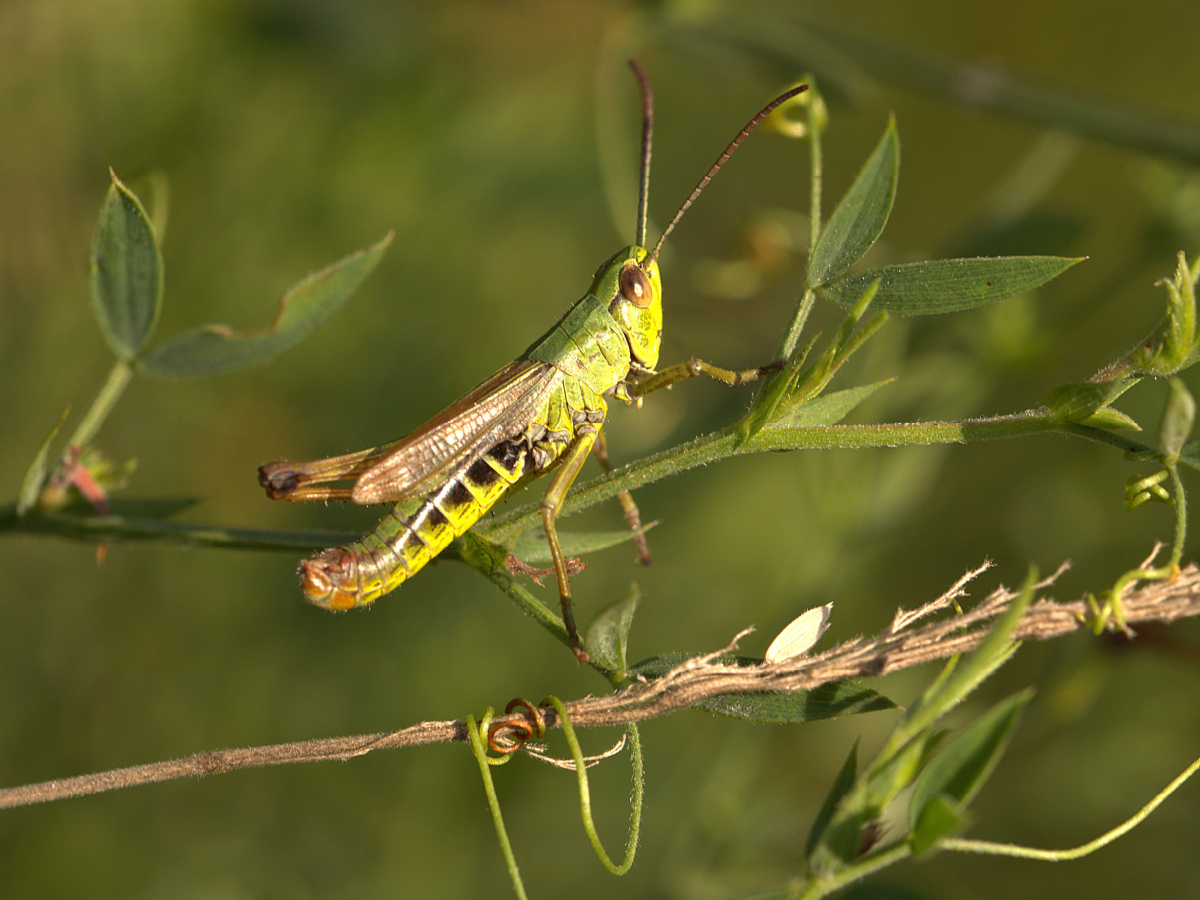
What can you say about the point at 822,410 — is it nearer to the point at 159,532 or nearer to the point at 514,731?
the point at 514,731

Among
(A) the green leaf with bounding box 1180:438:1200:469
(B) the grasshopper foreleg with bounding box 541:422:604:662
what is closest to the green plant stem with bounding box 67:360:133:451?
(B) the grasshopper foreleg with bounding box 541:422:604:662

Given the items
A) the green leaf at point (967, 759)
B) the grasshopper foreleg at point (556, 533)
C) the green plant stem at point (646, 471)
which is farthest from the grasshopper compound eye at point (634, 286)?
the green leaf at point (967, 759)

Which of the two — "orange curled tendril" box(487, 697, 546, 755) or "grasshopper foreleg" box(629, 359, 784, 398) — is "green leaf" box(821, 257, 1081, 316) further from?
"orange curled tendril" box(487, 697, 546, 755)

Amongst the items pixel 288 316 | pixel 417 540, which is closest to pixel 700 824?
pixel 417 540

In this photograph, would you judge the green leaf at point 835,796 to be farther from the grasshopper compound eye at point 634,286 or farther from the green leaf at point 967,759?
the grasshopper compound eye at point 634,286

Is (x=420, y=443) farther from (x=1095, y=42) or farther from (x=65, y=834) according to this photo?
(x=1095, y=42)
